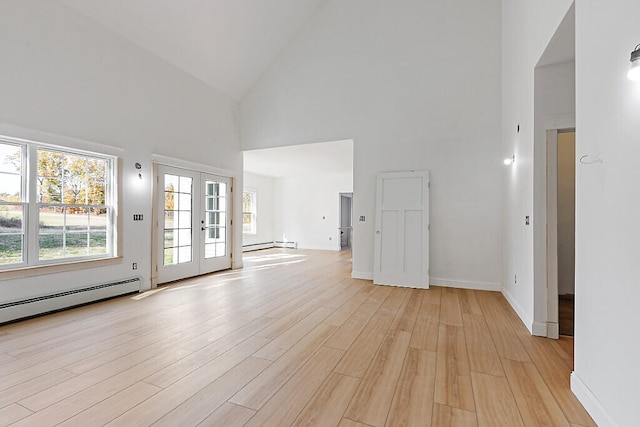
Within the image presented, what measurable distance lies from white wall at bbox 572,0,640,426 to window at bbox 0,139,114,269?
201 inches

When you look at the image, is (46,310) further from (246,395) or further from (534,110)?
(534,110)

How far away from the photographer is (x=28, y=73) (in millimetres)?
3359

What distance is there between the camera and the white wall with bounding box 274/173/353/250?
10.3 meters

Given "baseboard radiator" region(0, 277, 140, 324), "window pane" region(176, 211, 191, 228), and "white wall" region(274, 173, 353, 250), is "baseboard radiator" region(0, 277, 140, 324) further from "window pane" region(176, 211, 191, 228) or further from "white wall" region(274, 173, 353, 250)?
"white wall" region(274, 173, 353, 250)

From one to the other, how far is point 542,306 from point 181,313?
3.84m

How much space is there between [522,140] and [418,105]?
209cm

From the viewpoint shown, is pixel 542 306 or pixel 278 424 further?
pixel 542 306

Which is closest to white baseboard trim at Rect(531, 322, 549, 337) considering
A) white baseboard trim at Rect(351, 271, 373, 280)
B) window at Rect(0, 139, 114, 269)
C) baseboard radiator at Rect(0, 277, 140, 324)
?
white baseboard trim at Rect(351, 271, 373, 280)

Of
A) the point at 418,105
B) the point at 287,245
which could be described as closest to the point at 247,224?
the point at 287,245

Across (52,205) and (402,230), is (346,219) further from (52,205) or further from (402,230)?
(52,205)

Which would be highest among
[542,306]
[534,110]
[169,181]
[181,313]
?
[534,110]

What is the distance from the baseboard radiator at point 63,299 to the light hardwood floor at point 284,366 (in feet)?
0.44

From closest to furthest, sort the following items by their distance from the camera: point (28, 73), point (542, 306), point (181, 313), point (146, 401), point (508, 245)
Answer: point (146, 401) → point (542, 306) → point (28, 73) → point (181, 313) → point (508, 245)

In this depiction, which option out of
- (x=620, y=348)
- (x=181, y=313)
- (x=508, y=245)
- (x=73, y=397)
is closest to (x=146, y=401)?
(x=73, y=397)
